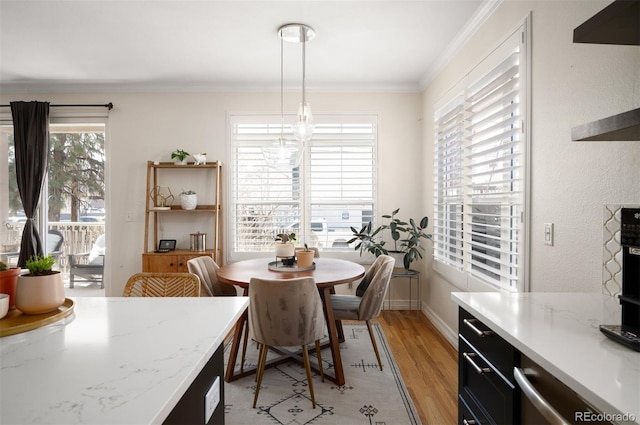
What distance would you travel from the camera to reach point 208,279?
283 cm

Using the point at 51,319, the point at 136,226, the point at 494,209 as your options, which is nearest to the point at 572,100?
the point at 494,209

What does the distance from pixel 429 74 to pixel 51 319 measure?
3743mm

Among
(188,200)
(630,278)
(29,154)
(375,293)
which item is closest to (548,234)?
(630,278)

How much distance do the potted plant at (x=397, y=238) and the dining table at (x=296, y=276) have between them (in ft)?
2.66

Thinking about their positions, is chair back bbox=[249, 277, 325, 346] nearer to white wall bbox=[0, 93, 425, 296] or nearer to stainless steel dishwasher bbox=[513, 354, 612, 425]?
stainless steel dishwasher bbox=[513, 354, 612, 425]

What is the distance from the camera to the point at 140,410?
61 cm

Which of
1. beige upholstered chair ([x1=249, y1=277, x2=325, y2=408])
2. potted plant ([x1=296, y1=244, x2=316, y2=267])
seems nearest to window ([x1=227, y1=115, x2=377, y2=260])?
potted plant ([x1=296, y1=244, x2=316, y2=267])

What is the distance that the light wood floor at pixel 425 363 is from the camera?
217 cm

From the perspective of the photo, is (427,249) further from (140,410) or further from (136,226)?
(140,410)

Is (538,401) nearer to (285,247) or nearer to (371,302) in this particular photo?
(371,302)

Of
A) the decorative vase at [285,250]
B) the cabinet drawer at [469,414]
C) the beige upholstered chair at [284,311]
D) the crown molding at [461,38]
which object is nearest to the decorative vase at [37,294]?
the beige upholstered chair at [284,311]

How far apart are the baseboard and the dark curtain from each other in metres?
4.50

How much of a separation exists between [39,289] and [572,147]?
2205 mm

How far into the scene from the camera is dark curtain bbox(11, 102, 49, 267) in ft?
13.1
